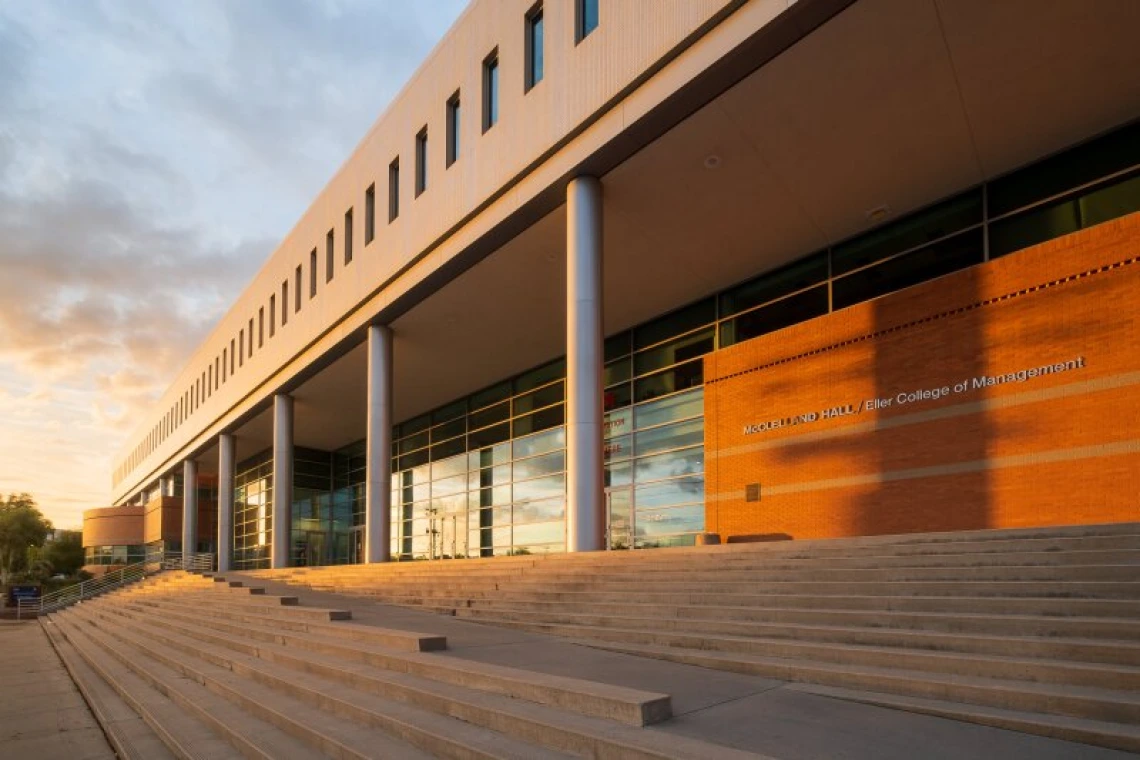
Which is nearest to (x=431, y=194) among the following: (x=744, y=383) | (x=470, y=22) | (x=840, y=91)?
(x=470, y=22)

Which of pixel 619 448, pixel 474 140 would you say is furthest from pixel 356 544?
pixel 474 140

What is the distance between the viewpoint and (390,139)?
78.3ft

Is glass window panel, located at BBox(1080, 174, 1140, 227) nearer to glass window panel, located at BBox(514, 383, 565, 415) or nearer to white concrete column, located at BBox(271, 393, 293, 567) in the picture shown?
glass window panel, located at BBox(514, 383, 565, 415)

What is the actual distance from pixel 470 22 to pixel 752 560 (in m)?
15.1

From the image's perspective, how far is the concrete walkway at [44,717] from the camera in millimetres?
7848

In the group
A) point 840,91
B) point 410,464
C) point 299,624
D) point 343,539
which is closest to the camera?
point 299,624

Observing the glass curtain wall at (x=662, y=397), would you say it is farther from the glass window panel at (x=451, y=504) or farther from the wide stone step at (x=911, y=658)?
Result: the wide stone step at (x=911, y=658)

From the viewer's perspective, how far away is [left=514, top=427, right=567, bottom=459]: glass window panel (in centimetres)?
2605

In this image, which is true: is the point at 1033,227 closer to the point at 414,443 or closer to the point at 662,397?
the point at 662,397

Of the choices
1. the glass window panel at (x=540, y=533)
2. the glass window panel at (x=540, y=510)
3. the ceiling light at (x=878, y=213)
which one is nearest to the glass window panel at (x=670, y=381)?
the glass window panel at (x=540, y=510)

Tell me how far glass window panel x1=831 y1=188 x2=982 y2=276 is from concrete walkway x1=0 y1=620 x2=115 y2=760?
15.5 metres

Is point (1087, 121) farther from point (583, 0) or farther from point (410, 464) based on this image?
point (410, 464)

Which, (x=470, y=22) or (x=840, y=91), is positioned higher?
(x=470, y=22)

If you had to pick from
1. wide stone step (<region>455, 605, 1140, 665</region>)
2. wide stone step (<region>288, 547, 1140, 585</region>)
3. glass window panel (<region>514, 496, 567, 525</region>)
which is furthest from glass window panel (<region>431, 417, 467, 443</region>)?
wide stone step (<region>455, 605, 1140, 665</region>)
